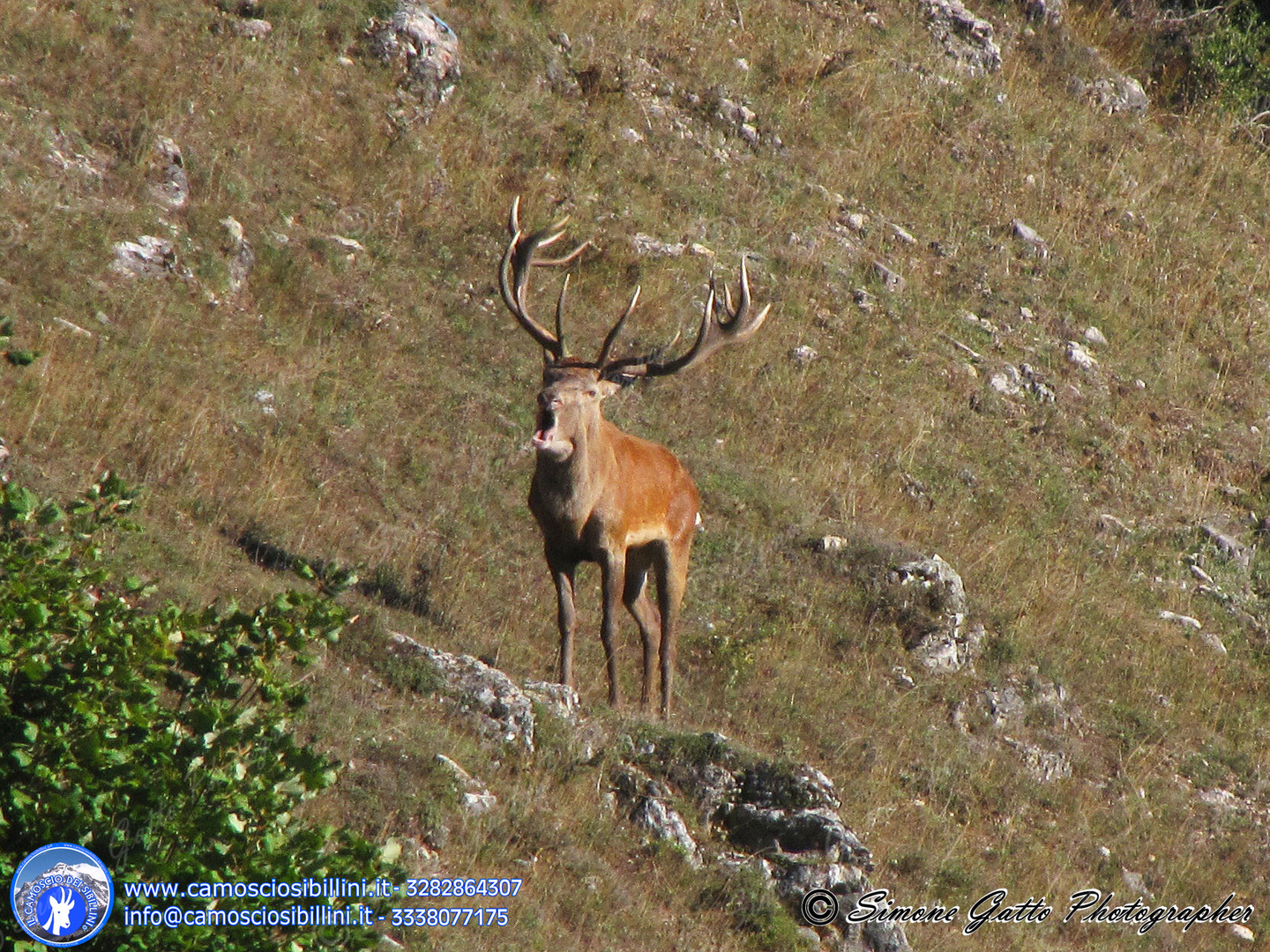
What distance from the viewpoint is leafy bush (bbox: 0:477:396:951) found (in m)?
4.37

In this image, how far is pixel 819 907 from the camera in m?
7.56

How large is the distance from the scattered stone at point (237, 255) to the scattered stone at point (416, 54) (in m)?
2.79

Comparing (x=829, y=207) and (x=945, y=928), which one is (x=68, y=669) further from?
(x=829, y=207)

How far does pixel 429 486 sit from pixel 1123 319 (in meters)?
8.87

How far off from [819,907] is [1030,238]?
36.4 ft

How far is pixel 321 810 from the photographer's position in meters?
6.47

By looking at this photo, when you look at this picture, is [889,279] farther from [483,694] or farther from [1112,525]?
[483,694]

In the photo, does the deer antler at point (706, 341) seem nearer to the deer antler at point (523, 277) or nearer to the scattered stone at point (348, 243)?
A: the deer antler at point (523, 277)

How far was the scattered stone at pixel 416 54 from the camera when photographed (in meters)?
14.6

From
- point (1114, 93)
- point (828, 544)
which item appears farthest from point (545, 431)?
point (1114, 93)

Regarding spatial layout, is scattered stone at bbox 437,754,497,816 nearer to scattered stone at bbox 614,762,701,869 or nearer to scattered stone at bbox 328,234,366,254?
scattered stone at bbox 614,762,701,869

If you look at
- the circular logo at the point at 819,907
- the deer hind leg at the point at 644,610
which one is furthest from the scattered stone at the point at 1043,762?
the circular logo at the point at 819,907

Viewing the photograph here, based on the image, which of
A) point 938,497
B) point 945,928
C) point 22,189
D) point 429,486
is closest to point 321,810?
Answer: point 945,928

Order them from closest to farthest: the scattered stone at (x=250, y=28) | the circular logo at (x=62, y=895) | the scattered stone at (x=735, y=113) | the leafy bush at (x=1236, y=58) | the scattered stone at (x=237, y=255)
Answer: the circular logo at (x=62, y=895)
the scattered stone at (x=237, y=255)
the scattered stone at (x=250, y=28)
the scattered stone at (x=735, y=113)
the leafy bush at (x=1236, y=58)
